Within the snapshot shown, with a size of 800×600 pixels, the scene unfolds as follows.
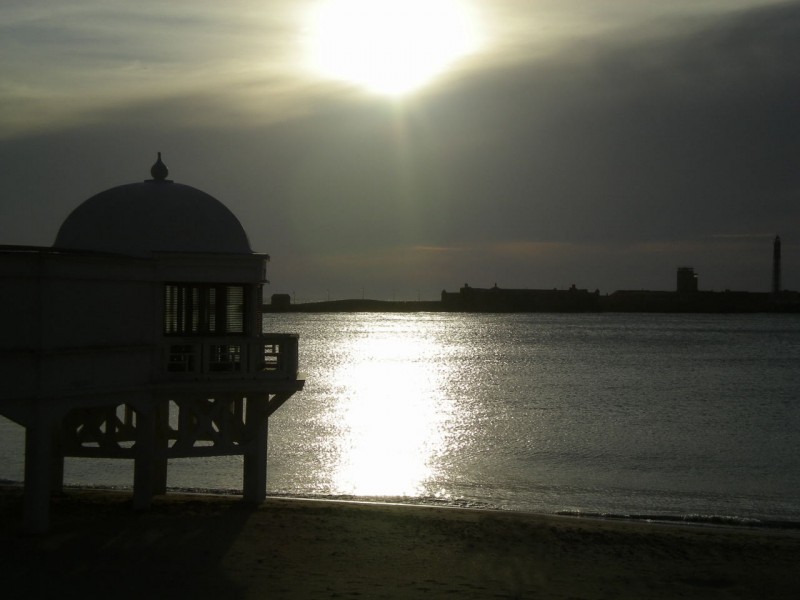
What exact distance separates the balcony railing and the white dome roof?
156cm

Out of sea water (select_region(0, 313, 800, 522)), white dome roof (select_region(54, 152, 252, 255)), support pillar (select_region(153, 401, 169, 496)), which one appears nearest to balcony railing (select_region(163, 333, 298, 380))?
support pillar (select_region(153, 401, 169, 496))

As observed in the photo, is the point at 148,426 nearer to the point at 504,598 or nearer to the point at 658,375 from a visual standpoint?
the point at 504,598

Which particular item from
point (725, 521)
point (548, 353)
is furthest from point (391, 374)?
point (725, 521)

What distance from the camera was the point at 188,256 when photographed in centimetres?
1697

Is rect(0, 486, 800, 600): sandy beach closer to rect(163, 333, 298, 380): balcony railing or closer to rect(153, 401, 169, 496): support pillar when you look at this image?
rect(153, 401, 169, 496): support pillar

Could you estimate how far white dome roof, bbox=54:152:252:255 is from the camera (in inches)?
680

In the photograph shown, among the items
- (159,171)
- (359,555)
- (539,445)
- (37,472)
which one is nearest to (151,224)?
(159,171)

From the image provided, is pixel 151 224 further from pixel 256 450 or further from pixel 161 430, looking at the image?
pixel 256 450

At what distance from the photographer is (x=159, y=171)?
18.4 metres

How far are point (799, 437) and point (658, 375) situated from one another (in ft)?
127

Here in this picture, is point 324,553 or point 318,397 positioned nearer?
point 324,553

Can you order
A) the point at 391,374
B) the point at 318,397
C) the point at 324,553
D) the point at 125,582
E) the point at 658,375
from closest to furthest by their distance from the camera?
1. the point at 125,582
2. the point at 324,553
3. the point at 318,397
4. the point at 658,375
5. the point at 391,374

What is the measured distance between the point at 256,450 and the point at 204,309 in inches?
115

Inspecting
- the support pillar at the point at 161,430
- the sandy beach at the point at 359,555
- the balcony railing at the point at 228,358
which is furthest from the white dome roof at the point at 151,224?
the sandy beach at the point at 359,555
